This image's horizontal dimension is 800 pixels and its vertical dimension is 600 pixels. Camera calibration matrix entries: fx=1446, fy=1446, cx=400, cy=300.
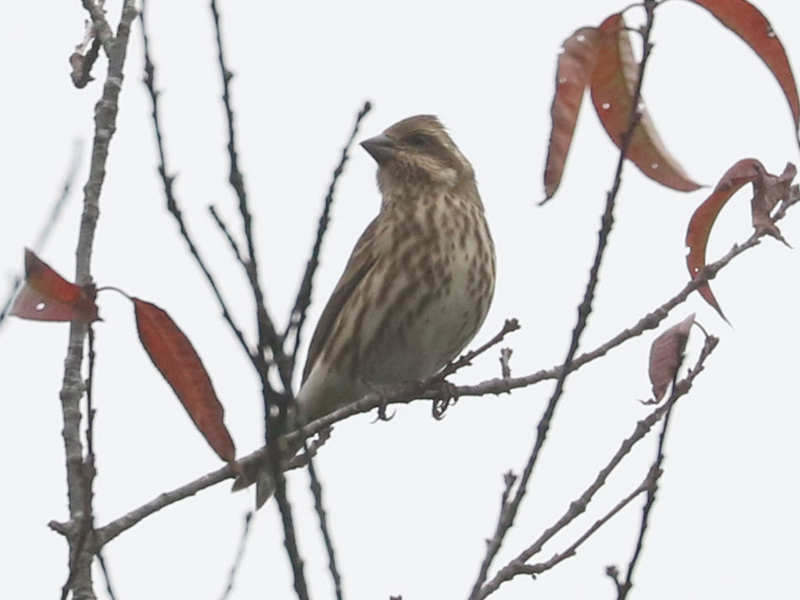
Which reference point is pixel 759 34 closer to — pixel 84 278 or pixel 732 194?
pixel 732 194

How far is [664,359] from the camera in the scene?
155 inches

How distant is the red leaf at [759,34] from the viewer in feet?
11.4

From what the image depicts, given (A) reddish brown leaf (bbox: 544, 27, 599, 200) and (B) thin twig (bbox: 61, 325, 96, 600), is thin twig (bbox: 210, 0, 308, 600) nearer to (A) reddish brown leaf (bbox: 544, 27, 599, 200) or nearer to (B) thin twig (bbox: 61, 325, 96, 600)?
(B) thin twig (bbox: 61, 325, 96, 600)

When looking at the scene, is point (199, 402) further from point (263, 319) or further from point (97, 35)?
point (97, 35)

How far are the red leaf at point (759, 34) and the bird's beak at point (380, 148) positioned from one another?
4.23 meters

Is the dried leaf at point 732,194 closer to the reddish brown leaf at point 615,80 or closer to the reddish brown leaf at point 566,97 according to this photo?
the reddish brown leaf at point 615,80

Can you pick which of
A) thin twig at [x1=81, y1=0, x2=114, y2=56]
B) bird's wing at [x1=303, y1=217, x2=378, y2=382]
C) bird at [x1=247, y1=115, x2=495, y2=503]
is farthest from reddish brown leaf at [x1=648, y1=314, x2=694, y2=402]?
bird's wing at [x1=303, y1=217, x2=378, y2=382]

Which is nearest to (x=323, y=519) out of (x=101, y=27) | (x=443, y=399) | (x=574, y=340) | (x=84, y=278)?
(x=574, y=340)

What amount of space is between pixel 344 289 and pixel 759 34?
404 cm

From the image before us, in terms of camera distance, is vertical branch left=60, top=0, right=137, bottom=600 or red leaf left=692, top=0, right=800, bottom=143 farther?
vertical branch left=60, top=0, right=137, bottom=600

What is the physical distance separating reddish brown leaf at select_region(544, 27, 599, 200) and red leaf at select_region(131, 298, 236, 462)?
0.96 meters

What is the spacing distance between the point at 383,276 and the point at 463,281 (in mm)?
404

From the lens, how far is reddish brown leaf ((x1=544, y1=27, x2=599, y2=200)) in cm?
356

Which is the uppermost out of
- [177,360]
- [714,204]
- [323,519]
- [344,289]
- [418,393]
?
[344,289]
